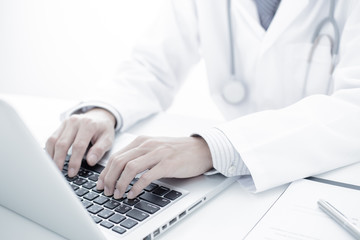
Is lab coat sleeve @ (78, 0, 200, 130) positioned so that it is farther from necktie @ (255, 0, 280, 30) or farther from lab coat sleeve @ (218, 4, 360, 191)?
lab coat sleeve @ (218, 4, 360, 191)

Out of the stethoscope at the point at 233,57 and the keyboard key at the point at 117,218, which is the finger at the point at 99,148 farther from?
the stethoscope at the point at 233,57

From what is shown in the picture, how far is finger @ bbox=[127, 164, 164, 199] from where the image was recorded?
1.76 ft

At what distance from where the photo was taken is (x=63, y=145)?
0.69 metres

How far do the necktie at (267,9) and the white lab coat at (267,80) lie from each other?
2 centimetres

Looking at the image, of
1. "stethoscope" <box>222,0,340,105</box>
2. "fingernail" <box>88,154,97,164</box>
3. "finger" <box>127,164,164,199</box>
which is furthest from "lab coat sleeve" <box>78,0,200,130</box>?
"finger" <box>127,164,164,199</box>

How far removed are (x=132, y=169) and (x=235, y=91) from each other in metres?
0.58

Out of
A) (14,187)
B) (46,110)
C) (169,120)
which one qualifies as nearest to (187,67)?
(169,120)

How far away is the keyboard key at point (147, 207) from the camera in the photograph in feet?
1.65

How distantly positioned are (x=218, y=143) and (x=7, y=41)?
1450 mm

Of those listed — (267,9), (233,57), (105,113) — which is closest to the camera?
(105,113)

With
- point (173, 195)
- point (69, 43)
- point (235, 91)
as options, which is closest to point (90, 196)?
point (173, 195)

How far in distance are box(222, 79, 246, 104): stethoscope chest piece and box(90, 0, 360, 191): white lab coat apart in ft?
0.11

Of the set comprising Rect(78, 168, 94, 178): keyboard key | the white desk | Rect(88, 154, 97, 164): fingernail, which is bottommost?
the white desk

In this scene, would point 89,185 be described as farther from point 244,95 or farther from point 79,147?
point 244,95
